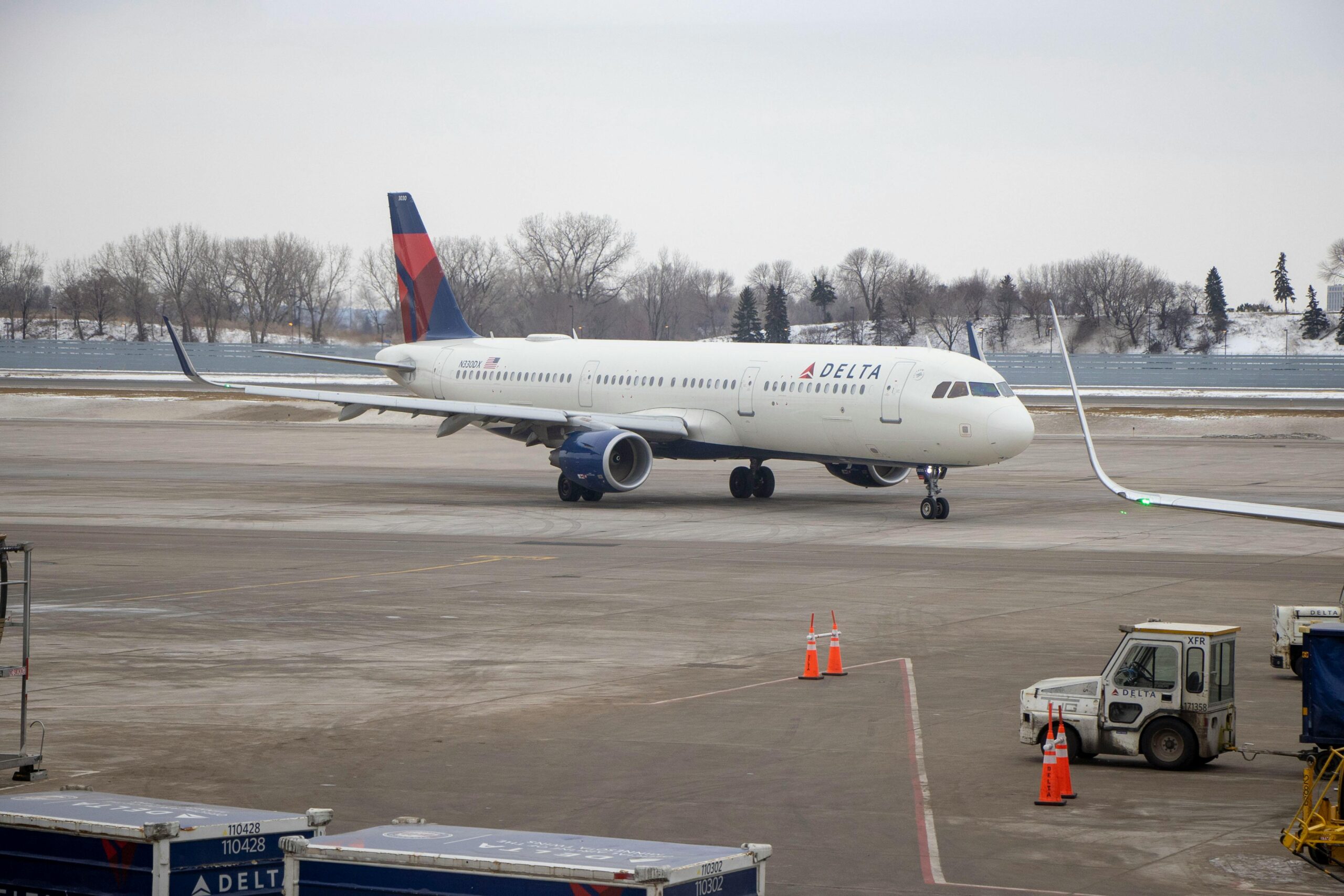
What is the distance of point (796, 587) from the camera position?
26219 millimetres

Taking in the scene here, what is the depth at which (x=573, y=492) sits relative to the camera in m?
41.9

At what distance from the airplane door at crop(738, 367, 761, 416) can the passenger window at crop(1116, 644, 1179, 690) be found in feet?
83.6

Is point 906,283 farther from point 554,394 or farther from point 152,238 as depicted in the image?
point 554,394

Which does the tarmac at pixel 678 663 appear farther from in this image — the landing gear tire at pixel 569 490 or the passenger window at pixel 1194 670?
the passenger window at pixel 1194 670

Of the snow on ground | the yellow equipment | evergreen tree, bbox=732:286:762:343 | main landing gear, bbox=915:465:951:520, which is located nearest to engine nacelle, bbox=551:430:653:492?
main landing gear, bbox=915:465:951:520

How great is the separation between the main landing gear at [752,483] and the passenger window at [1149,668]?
28437 millimetres

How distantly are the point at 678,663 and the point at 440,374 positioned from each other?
101 ft

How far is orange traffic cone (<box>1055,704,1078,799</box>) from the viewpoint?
13.1 m

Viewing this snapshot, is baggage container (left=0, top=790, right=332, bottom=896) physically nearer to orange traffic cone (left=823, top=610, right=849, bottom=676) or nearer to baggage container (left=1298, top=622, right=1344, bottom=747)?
baggage container (left=1298, top=622, right=1344, bottom=747)

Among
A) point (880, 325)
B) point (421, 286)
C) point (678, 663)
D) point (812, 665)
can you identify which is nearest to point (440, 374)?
point (421, 286)

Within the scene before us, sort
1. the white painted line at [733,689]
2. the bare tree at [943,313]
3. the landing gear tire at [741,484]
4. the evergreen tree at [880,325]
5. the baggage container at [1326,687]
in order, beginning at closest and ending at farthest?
the baggage container at [1326,687], the white painted line at [733,689], the landing gear tire at [741,484], the evergreen tree at [880,325], the bare tree at [943,313]

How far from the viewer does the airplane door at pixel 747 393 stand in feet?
131

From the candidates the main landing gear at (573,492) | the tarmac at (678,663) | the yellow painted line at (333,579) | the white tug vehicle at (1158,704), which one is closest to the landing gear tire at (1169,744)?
the white tug vehicle at (1158,704)

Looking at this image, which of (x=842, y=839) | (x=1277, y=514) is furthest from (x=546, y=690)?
(x=1277, y=514)
